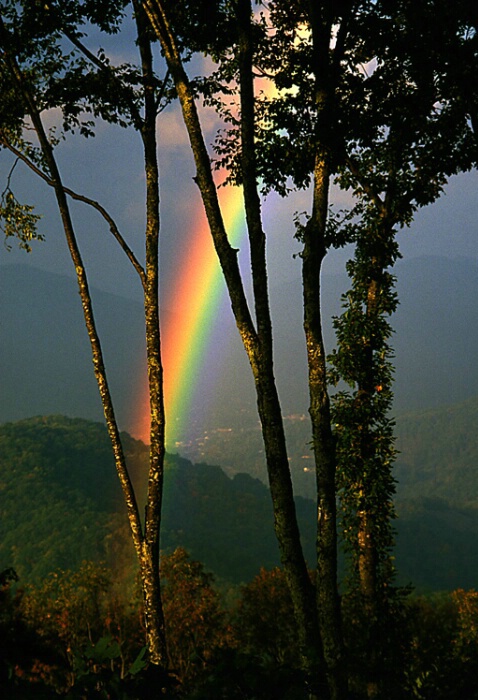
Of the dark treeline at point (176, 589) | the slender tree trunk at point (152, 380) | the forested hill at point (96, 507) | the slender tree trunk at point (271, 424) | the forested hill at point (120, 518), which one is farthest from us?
the forested hill at point (120, 518)

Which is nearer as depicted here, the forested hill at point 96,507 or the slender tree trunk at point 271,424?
the slender tree trunk at point 271,424

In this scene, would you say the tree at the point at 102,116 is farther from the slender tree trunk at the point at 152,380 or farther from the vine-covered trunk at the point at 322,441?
the vine-covered trunk at the point at 322,441

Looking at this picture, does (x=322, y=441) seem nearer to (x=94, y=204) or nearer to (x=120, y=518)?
(x=94, y=204)

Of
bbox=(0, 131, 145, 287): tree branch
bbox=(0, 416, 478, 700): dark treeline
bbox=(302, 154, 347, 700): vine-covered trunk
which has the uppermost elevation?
bbox=(0, 131, 145, 287): tree branch

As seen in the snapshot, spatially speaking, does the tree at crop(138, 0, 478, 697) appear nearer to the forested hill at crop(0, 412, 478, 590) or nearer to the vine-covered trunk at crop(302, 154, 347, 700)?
the vine-covered trunk at crop(302, 154, 347, 700)

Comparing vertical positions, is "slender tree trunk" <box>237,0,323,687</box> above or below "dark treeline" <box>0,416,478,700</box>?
above

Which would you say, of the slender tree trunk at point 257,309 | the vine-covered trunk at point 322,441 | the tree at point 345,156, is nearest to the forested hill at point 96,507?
the tree at point 345,156

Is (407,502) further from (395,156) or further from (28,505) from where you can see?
(395,156)

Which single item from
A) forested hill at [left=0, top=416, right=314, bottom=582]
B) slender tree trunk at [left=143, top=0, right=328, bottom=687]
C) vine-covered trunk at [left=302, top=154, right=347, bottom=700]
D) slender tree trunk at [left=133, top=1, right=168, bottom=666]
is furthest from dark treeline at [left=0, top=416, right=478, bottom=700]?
slender tree trunk at [left=133, top=1, right=168, bottom=666]

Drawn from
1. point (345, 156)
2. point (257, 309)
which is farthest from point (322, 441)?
point (345, 156)

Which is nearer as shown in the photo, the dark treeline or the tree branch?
the dark treeline

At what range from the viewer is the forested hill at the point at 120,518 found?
80.6m

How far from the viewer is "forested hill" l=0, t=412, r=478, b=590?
80625mm

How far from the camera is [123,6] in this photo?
9703 mm
